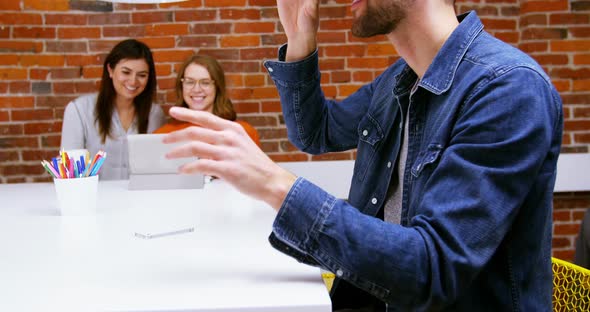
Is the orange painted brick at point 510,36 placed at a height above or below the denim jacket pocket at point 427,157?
above

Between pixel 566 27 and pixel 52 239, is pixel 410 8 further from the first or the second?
pixel 566 27

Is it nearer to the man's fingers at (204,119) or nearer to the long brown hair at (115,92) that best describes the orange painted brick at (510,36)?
the long brown hair at (115,92)

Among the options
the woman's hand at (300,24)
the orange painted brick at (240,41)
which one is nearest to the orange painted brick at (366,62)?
the orange painted brick at (240,41)

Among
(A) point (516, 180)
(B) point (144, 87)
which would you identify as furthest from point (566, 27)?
(A) point (516, 180)

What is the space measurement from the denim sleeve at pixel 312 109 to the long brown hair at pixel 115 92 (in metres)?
2.16

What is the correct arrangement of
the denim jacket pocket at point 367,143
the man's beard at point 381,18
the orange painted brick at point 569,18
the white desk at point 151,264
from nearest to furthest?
the white desk at point 151,264 < the man's beard at point 381,18 < the denim jacket pocket at point 367,143 < the orange painted brick at point 569,18

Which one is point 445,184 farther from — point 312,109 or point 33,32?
point 33,32

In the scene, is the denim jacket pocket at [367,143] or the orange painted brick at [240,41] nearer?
the denim jacket pocket at [367,143]

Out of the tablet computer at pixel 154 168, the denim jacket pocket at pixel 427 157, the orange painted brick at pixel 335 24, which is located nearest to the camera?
the denim jacket pocket at pixel 427 157

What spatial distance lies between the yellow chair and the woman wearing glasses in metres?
2.17

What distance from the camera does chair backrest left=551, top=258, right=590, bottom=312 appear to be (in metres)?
1.45

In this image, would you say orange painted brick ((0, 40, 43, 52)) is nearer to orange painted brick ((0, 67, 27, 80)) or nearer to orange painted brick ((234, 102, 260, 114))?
orange painted brick ((0, 67, 27, 80))

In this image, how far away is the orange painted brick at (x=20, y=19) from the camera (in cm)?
360

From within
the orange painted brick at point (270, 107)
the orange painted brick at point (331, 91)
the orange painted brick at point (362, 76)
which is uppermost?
the orange painted brick at point (362, 76)
